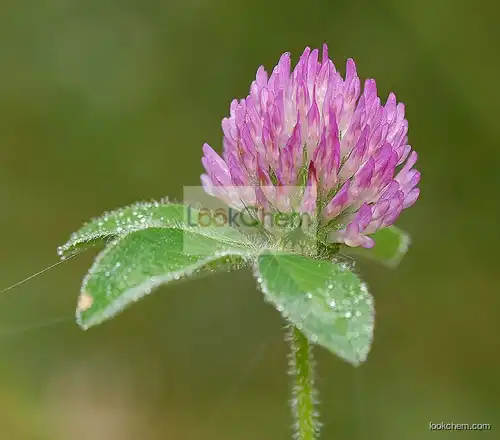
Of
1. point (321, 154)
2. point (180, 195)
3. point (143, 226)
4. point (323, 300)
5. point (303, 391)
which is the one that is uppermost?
point (180, 195)

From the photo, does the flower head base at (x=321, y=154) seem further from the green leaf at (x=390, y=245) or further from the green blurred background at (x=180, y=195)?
the green blurred background at (x=180, y=195)

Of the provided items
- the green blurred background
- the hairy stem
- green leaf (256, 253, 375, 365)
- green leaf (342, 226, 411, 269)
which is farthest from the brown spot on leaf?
the green blurred background

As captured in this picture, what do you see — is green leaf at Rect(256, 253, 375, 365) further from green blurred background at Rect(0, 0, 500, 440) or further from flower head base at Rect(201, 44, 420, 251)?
green blurred background at Rect(0, 0, 500, 440)

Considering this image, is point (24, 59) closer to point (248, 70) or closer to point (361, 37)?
point (248, 70)

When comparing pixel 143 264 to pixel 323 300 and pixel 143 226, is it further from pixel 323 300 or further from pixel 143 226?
pixel 323 300

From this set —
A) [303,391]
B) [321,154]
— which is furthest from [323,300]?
[321,154]

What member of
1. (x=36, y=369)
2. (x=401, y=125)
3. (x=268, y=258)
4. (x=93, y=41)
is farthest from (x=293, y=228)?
(x=93, y=41)
